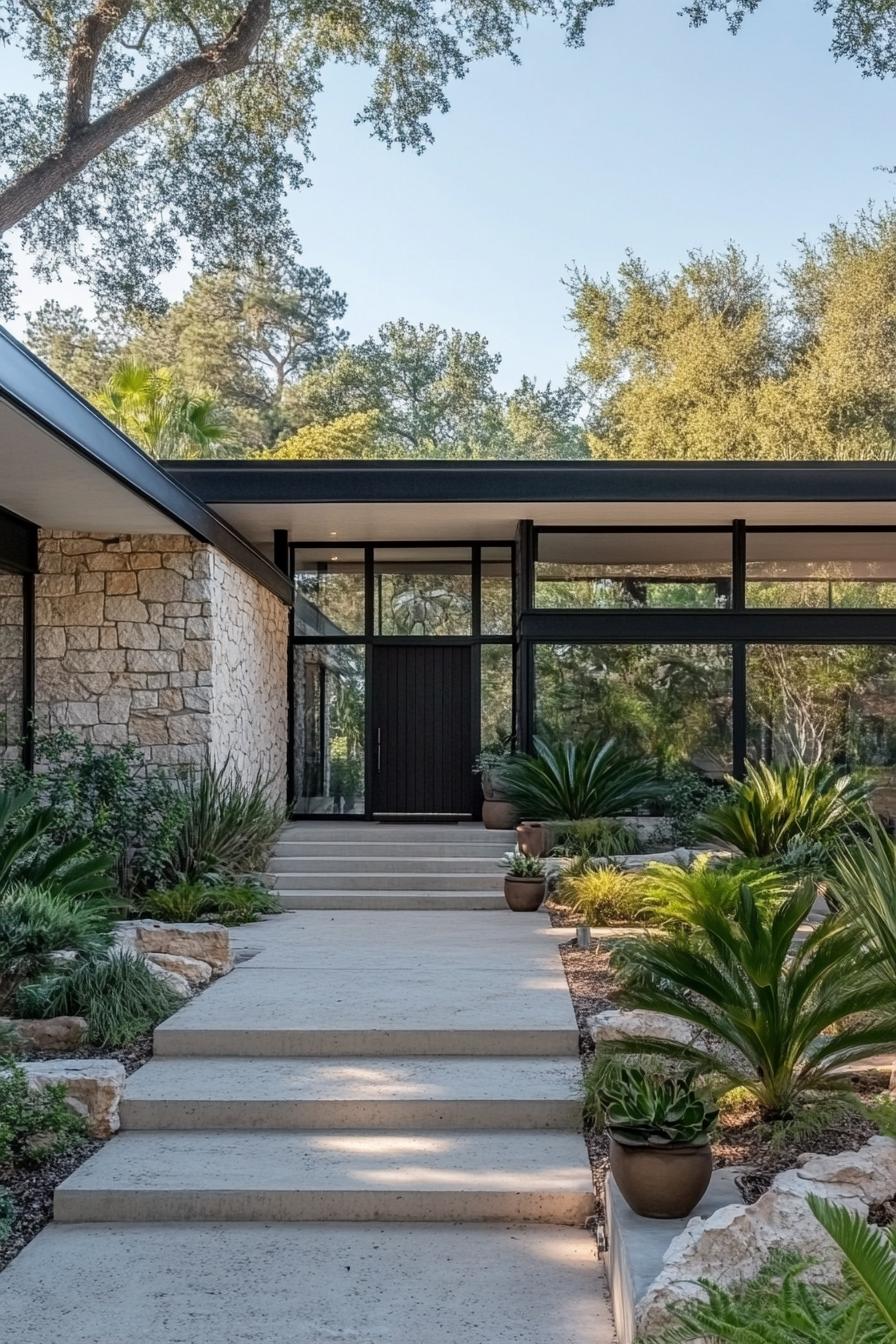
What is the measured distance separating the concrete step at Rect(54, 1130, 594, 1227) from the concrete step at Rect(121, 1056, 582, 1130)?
0.16 metres

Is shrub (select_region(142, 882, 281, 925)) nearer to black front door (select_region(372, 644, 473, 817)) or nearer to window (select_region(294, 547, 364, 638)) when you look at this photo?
black front door (select_region(372, 644, 473, 817))

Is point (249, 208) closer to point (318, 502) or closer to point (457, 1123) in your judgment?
point (318, 502)

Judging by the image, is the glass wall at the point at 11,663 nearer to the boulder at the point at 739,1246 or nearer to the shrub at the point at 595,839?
the shrub at the point at 595,839

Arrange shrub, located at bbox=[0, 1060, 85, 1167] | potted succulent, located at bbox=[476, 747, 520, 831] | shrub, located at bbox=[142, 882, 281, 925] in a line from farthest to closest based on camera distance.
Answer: potted succulent, located at bbox=[476, 747, 520, 831], shrub, located at bbox=[142, 882, 281, 925], shrub, located at bbox=[0, 1060, 85, 1167]

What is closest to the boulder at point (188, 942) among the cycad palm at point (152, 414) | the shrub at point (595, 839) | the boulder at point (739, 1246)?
the shrub at point (595, 839)

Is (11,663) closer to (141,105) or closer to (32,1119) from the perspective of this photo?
(32,1119)

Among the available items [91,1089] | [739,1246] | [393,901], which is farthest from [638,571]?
[739,1246]

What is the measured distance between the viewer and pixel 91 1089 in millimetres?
4430

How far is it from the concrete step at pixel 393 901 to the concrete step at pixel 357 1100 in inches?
168

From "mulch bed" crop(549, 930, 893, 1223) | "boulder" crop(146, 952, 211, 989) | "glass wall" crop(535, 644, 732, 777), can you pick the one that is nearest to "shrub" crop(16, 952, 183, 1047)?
"boulder" crop(146, 952, 211, 989)

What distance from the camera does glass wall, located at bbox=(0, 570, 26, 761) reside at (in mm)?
9148

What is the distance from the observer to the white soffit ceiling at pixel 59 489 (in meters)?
6.45

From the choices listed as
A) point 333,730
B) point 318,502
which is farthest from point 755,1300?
point 333,730

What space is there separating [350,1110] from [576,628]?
7.37 m
